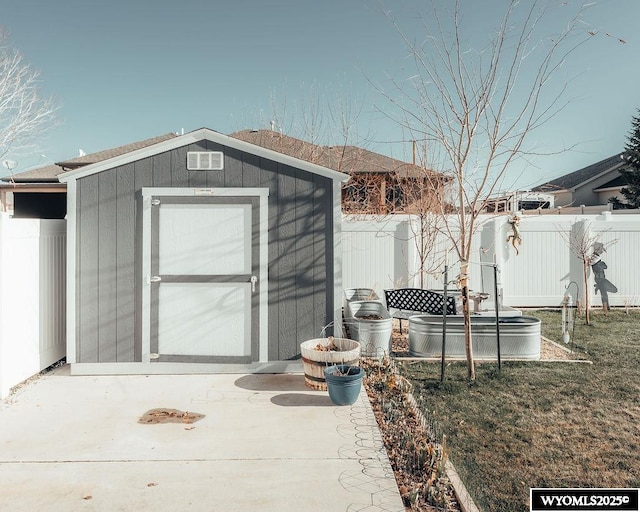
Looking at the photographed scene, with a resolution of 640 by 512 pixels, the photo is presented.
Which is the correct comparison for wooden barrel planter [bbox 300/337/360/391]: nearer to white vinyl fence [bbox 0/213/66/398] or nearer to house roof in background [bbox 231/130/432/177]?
white vinyl fence [bbox 0/213/66/398]

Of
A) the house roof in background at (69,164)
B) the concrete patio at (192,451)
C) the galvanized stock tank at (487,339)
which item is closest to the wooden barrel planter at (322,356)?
the concrete patio at (192,451)

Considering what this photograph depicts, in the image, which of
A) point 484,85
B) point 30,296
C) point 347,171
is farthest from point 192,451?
point 347,171

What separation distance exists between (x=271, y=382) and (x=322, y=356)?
80 cm

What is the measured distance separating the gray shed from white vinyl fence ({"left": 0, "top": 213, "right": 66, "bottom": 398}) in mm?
544

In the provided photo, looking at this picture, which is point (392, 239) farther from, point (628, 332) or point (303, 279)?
point (303, 279)

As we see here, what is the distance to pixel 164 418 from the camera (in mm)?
4297

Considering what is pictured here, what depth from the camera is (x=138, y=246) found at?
5621 millimetres

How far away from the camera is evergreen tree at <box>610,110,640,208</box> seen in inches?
882

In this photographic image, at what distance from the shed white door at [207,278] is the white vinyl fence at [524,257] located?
5024 mm

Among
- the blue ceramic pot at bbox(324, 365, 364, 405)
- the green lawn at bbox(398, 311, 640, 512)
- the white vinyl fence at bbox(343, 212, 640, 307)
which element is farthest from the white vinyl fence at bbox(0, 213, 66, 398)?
the white vinyl fence at bbox(343, 212, 640, 307)

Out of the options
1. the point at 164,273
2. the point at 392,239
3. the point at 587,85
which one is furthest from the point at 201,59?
the point at 587,85

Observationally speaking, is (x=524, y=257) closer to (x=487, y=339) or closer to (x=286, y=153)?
(x=487, y=339)

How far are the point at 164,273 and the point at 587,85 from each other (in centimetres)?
513

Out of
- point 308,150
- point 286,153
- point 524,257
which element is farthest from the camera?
point 308,150
